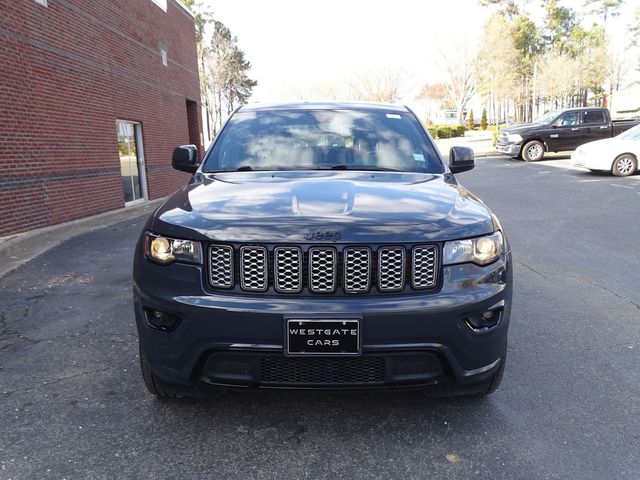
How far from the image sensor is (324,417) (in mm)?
2756

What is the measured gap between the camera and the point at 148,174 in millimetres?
14883

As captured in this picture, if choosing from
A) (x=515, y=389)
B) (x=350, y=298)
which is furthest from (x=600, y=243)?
(x=350, y=298)

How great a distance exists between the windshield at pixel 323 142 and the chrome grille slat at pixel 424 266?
1238mm

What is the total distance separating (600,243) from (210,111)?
52452 mm

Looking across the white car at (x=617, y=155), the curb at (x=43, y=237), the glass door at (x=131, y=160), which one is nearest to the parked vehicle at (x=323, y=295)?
the curb at (x=43, y=237)

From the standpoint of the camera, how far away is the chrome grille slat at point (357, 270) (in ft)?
7.52

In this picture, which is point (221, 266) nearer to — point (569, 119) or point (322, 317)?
point (322, 317)

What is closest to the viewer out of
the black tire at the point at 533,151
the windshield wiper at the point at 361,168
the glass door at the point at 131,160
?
the windshield wiper at the point at 361,168

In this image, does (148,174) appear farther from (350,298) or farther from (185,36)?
(350,298)

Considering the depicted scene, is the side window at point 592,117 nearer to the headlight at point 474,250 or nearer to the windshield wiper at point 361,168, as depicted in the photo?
the windshield wiper at point 361,168

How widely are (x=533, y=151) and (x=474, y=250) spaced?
2076 centimetres

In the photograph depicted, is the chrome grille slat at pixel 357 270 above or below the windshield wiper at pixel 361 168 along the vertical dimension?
below

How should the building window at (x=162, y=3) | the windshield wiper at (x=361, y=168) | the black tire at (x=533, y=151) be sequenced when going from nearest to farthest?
the windshield wiper at (x=361, y=168) < the building window at (x=162, y=3) < the black tire at (x=533, y=151)

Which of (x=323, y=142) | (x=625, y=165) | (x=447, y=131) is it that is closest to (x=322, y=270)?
(x=323, y=142)
